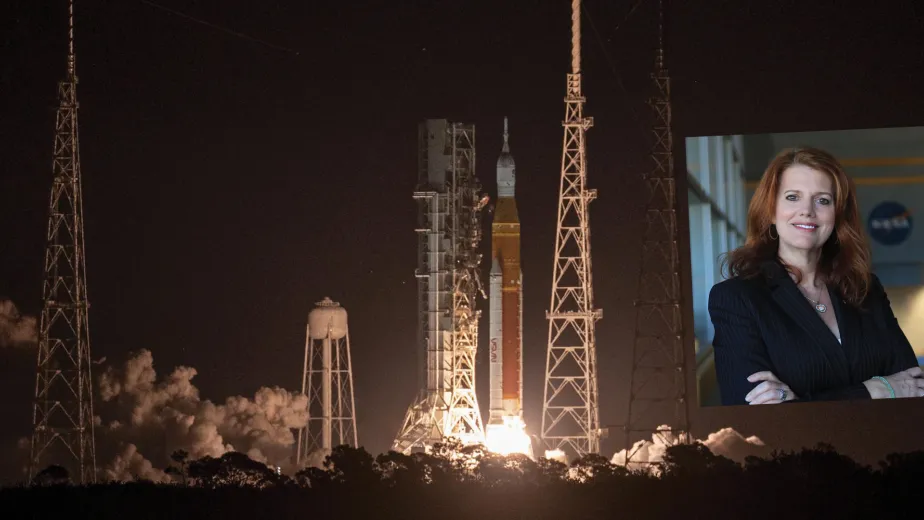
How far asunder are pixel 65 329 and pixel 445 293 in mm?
4889

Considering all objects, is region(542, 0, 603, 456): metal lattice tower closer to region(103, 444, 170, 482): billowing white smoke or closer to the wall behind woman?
the wall behind woman

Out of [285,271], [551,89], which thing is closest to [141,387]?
[285,271]

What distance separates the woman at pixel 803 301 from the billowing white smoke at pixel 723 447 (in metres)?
8.77

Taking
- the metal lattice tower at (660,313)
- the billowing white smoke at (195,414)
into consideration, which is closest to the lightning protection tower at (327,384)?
the billowing white smoke at (195,414)

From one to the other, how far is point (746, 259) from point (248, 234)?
1116 centimetres

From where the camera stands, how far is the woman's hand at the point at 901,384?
6914 mm

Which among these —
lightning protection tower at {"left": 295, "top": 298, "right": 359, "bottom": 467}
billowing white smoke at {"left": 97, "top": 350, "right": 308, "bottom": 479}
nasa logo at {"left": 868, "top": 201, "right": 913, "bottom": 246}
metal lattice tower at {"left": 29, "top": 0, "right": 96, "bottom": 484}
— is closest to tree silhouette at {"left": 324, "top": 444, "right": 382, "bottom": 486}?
lightning protection tower at {"left": 295, "top": 298, "right": 359, "bottom": 467}

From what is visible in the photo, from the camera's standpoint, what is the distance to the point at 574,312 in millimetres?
16219

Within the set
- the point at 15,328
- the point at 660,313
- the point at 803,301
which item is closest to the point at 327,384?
the point at 15,328

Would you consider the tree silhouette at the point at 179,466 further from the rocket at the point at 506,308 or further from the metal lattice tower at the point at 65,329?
the rocket at the point at 506,308

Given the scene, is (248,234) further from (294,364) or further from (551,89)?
(551,89)

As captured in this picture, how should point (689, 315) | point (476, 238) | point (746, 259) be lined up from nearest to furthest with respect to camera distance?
point (746, 259) < point (689, 315) < point (476, 238)

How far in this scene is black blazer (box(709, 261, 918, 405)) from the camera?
666 centimetres

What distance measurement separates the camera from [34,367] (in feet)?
54.2
